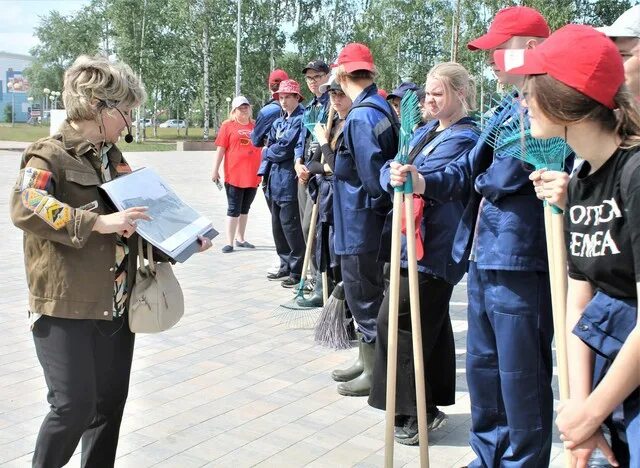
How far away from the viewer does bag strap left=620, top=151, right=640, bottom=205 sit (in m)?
1.75

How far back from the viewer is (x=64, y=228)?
283 cm

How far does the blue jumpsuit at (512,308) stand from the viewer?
3.07 m

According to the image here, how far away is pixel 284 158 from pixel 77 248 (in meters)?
A: 5.29

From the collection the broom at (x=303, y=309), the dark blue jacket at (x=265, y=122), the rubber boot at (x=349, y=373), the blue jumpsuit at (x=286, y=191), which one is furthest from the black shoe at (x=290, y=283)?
the rubber boot at (x=349, y=373)

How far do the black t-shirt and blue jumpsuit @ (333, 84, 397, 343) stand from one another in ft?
7.93

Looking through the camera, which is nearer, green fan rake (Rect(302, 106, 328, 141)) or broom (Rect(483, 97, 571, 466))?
broom (Rect(483, 97, 571, 466))

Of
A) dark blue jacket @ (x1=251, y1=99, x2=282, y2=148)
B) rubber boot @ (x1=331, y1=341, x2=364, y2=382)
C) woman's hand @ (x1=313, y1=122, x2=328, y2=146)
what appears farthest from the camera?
dark blue jacket @ (x1=251, y1=99, x2=282, y2=148)

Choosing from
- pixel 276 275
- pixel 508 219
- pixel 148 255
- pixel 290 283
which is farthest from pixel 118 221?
pixel 276 275

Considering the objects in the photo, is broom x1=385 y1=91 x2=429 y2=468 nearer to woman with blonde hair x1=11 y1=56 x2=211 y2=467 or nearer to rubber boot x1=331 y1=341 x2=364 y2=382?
woman with blonde hair x1=11 y1=56 x2=211 y2=467

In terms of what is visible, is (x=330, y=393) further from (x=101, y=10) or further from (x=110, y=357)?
(x=101, y=10)

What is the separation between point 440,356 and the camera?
14.0ft

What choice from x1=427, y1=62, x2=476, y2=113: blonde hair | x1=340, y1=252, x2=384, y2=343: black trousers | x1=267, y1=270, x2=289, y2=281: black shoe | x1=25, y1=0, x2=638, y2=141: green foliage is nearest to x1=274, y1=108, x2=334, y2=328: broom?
x1=267, y1=270, x2=289, y2=281: black shoe

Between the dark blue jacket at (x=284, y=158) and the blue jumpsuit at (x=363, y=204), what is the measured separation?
128 inches

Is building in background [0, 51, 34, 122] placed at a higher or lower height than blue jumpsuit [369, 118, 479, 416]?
higher
